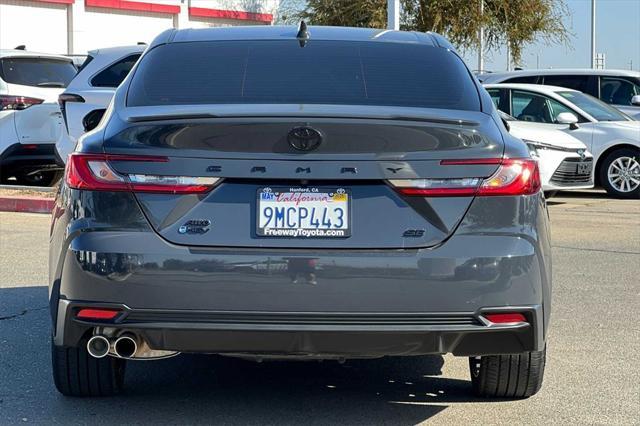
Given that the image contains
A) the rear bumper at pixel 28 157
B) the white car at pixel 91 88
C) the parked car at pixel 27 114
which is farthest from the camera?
the rear bumper at pixel 28 157

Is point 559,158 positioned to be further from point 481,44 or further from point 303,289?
point 481,44

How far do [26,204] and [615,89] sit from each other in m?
9.13

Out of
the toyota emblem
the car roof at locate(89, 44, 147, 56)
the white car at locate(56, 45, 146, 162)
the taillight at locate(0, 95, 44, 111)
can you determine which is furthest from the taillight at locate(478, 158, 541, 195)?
the taillight at locate(0, 95, 44, 111)

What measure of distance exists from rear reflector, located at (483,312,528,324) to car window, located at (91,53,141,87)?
8.16 meters

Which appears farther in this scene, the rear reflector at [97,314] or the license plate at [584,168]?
the license plate at [584,168]

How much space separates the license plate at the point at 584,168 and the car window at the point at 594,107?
4.73 feet

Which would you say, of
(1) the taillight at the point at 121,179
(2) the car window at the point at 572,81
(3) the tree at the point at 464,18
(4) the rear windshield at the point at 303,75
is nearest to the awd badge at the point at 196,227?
(1) the taillight at the point at 121,179

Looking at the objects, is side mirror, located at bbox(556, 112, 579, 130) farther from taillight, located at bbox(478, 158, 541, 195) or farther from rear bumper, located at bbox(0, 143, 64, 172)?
taillight, located at bbox(478, 158, 541, 195)

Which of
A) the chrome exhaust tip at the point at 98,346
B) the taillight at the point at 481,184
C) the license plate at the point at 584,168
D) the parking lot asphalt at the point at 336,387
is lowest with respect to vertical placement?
the parking lot asphalt at the point at 336,387

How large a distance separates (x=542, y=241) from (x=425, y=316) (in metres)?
0.62

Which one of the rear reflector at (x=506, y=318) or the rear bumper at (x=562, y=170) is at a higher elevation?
the rear reflector at (x=506, y=318)

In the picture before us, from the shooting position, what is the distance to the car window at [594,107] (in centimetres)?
1514

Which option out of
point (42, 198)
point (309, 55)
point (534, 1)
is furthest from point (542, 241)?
point (534, 1)

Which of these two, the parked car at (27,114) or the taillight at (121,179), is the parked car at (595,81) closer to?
the parked car at (27,114)
